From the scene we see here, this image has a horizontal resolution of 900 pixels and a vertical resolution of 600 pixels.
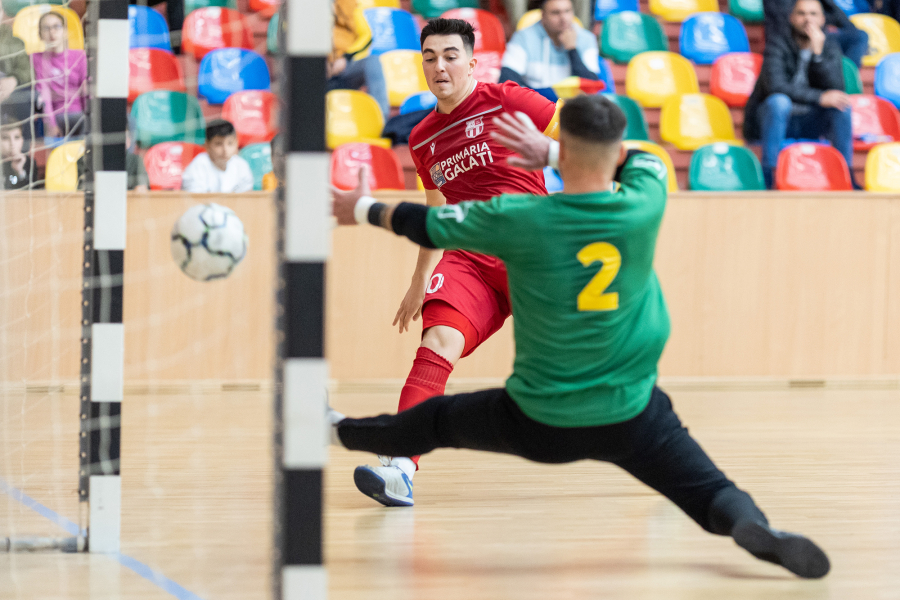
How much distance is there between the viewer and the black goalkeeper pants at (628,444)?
2645mm

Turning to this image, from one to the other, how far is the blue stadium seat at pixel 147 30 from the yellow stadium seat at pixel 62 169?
107 inches

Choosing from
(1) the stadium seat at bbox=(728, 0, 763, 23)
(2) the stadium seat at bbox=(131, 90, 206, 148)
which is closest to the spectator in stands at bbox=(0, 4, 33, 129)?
(2) the stadium seat at bbox=(131, 90, 206, 148)

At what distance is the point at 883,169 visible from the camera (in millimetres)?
7887

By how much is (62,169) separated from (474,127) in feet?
7.59

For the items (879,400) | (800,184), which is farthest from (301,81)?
(800,184)

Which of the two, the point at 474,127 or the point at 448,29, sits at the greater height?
the point at 448,29

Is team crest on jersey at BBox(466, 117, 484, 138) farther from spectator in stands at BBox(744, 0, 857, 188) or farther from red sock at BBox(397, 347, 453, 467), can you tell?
spectator in stands at BBox(744, 0, 857, 188)

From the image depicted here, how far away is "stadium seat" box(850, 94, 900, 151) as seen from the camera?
8547 millimetres

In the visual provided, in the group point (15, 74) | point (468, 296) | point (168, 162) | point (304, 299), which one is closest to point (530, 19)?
point (168, 162)

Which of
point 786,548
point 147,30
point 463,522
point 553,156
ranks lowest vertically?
point 463,522

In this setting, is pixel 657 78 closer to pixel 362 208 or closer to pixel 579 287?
pixel 579 287

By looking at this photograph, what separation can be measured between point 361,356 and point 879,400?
11.1 feet

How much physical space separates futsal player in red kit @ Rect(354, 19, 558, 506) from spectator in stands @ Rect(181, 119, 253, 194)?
105 inches

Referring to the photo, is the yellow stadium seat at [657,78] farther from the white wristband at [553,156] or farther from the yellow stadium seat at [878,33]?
the white wristband at [553,156]
